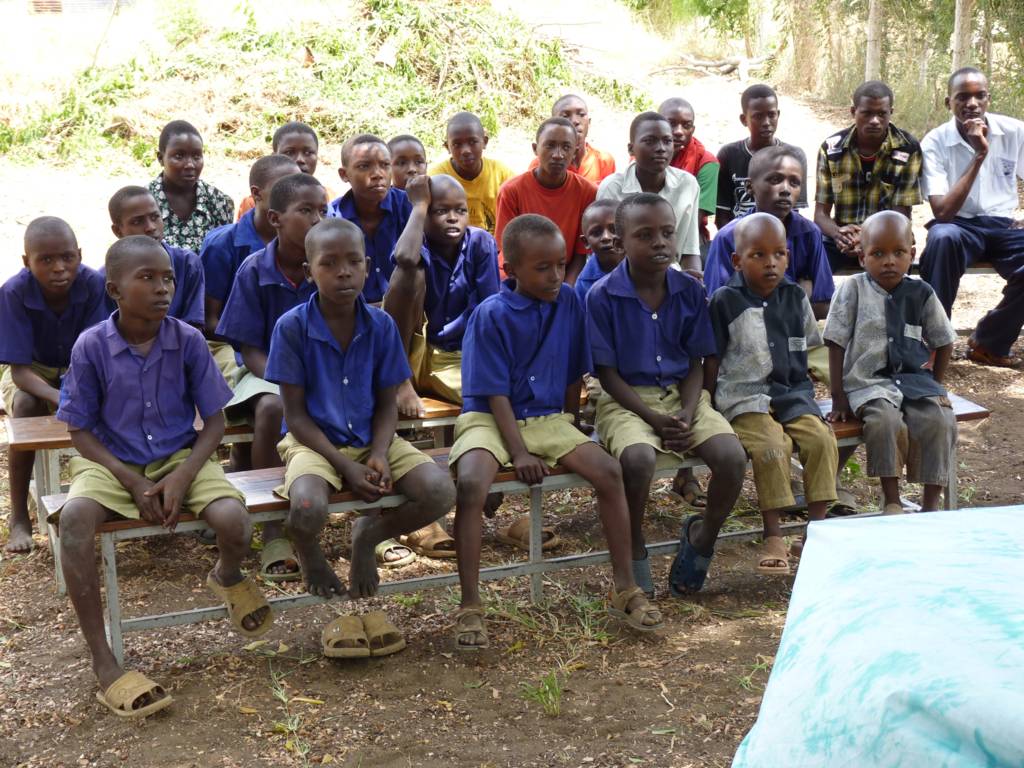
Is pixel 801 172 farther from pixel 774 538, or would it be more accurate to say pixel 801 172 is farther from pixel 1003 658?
pixel 1003 658

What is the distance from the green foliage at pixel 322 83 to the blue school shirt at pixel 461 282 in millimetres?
6238

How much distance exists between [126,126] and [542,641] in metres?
8.42

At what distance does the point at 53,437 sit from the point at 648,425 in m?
2.02

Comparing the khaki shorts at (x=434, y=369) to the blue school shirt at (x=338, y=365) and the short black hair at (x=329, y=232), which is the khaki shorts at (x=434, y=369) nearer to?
the blue school shirt at (x=338, y=365)

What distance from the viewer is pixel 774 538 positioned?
4070mm

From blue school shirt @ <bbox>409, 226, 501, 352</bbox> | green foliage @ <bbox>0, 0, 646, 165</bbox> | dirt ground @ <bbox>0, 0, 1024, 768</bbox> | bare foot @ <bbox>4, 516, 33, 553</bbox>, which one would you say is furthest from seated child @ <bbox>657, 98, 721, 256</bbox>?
green foliage @ <bbox>0, 0, 646, 165</bbox>

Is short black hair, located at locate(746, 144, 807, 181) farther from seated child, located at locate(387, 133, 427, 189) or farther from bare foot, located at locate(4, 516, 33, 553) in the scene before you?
bare foot, located at locate(4, 516, 33, 553)

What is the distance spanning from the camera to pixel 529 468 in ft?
12.3

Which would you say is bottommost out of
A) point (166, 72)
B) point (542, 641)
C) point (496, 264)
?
point (542, 641)

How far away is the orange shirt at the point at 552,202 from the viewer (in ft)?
17.4

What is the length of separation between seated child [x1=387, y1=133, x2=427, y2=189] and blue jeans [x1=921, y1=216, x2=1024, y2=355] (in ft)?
9.76

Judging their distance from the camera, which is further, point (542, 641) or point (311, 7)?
point (311, 7)

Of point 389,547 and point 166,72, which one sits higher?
point 166,72

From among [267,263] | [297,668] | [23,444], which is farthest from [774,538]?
[23,444]
